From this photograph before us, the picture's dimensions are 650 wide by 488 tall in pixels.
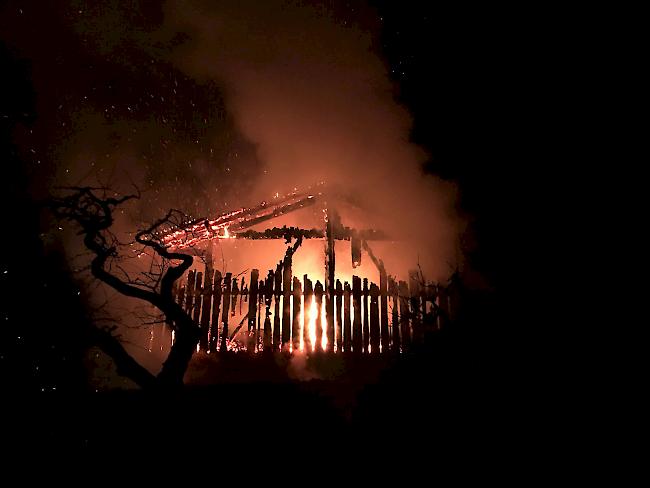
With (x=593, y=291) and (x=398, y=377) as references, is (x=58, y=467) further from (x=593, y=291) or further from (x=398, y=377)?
(x=593, y=291)

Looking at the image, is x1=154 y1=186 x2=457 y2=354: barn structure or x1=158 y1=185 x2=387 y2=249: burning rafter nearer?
x1=154 y1=186 x2=457 y2=354: barn structure

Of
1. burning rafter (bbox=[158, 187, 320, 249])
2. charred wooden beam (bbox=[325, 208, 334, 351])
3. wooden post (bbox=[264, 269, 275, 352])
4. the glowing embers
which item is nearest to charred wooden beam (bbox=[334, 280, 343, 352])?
charred wooden beam (bbox=[325, 208, 334, 351])

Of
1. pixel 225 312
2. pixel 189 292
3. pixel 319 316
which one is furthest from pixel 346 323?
pixel 189 292

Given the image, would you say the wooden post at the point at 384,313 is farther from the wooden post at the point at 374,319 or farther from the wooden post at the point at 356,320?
the wooden post at the point at 356,320

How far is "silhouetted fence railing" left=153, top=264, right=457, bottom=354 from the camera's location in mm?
8070

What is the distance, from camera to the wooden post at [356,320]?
8.04m

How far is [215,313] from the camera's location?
845cm

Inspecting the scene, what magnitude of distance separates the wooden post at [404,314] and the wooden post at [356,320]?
0.84 meters

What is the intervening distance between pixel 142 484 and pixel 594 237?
779 centimetres

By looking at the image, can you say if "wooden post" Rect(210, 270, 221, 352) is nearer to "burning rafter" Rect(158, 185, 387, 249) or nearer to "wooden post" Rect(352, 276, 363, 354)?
"burning rafter" Rect(158, 185, 387, 249)

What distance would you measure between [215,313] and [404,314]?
3.88 m

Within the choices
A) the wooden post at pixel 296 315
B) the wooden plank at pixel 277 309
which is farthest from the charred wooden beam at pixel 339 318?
the wooden plank at pixel 277 309

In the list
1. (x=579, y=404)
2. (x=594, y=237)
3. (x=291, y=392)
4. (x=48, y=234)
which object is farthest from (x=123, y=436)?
(x=48, y=234)

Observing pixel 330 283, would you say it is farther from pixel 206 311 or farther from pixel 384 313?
pixel 206 311
